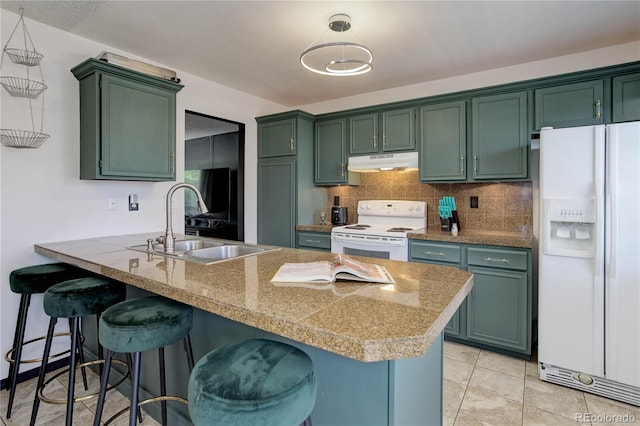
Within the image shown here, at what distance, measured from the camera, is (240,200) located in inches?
155

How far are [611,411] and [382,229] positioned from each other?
204cm

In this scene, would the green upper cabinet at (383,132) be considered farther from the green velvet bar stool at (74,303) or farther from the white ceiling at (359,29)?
the green velvet bar stool at (74,303)

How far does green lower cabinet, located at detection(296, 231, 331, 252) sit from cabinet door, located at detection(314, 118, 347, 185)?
0.64 meters

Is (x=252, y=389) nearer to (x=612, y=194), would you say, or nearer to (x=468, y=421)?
(x=468, y=421)

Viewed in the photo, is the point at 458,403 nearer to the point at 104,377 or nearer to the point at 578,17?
the point at 104,377

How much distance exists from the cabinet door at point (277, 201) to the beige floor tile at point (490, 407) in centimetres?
221

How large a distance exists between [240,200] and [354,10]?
2392 millimetres

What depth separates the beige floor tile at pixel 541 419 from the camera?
187 cm

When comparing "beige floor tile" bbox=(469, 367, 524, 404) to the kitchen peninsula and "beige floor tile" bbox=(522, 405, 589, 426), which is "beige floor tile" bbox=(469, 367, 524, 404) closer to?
"beige floor tile" bbox=(522, 405, 589, 426)

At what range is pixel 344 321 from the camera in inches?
35.6

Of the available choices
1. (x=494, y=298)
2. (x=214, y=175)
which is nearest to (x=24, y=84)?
(x=214, y=175)

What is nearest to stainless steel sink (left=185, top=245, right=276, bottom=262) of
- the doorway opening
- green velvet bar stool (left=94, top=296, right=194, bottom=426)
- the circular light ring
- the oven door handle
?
green velvet bar stool (left=94, top=296, right=194, bottom=426)

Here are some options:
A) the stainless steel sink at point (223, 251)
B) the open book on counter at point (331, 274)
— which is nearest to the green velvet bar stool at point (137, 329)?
the open book on counter at point (331, 274)

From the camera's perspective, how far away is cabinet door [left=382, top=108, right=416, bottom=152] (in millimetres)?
3311
